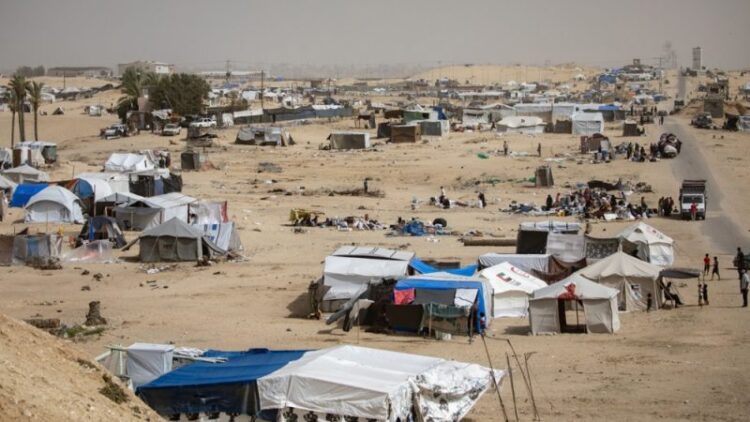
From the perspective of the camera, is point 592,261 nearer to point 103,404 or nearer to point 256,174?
point 103,404

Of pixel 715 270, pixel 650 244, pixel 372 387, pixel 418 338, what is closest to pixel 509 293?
pixel 418 338

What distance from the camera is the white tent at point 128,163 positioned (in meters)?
44.7

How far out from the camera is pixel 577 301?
20484mm

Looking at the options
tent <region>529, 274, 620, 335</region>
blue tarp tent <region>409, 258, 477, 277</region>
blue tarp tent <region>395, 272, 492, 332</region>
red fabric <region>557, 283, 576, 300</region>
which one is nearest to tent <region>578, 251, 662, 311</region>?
tent <region>529, 274, 620, 335</region>

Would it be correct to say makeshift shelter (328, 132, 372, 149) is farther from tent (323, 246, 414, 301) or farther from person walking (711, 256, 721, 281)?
tent (323, 246, 414, 301)

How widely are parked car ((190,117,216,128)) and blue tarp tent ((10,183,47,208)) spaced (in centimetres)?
3288

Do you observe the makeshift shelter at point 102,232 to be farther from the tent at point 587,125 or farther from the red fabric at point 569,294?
the tent at point 587,125

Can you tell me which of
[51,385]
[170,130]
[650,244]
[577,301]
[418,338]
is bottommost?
[418,338]

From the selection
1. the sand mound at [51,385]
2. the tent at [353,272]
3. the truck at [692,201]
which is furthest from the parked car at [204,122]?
the sand mound at [51,385]

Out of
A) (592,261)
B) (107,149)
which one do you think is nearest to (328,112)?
(107,149)

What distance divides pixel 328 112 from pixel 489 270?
208 ft

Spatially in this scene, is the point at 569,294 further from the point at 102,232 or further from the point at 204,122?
the point at 204,122

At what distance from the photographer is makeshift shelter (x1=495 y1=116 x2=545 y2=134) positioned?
71.4 metres

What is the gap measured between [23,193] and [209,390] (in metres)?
25.5
